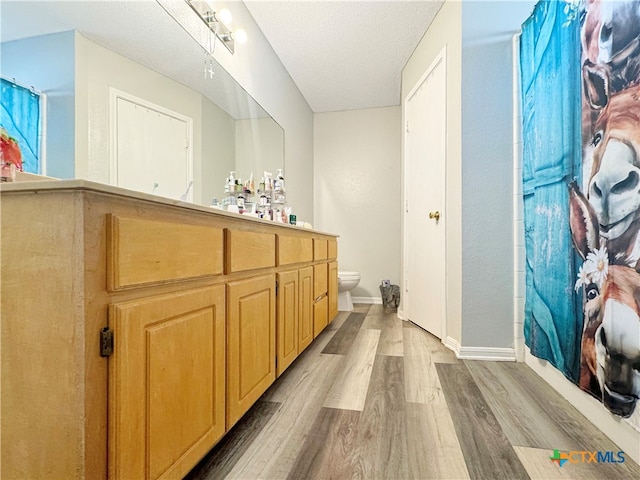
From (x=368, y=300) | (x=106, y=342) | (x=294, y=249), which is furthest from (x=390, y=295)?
(x=106, y=342)

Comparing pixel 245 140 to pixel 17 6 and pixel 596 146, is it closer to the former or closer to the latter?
pixel 17 6

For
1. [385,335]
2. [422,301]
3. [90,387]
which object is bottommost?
[385,335]

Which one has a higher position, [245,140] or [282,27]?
[282,27]

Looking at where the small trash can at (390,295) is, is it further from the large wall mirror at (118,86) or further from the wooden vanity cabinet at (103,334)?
the wooden vanity cabinet at (103,334)

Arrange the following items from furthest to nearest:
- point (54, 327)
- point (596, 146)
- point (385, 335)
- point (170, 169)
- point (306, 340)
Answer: point (385, 335) → point (306, 340) → point (170, 169) → point (596, 146) → point (54, 327)

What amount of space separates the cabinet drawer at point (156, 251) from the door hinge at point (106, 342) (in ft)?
0.26

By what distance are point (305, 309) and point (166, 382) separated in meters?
1.14

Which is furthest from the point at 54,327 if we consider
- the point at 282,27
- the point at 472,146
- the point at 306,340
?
the point at 282,27

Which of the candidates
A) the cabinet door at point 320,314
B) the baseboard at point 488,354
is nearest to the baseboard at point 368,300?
the cabinet door at point 320,314

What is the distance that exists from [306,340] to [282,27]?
232cm

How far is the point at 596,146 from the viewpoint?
3.84 ft

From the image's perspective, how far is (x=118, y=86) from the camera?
1.14 m

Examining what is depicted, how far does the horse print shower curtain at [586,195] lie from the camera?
1.01 meters

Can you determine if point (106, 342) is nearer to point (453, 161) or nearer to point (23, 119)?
point (23, 119)
